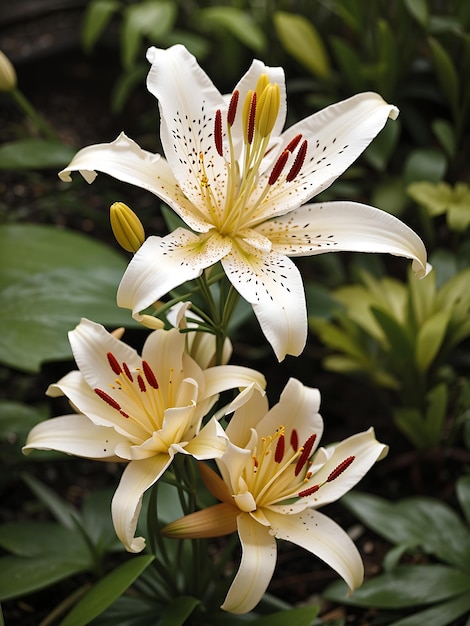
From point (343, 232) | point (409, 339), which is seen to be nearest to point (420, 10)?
point (409, 339)

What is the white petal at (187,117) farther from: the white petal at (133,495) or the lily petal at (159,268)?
the white petal at (133,495)

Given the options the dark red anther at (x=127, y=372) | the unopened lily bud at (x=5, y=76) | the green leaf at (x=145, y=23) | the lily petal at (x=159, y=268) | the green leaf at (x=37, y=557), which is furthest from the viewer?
the green leaf at (x=145, y=23)

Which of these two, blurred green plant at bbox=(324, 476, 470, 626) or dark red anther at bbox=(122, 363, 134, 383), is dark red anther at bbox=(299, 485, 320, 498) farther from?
blurred green plant at bbox=(324, 476, 470, 626)

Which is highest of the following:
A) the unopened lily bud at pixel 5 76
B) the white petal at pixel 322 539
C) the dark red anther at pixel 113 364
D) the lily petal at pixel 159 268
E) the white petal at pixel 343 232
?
the lily petal at pixel 159 268

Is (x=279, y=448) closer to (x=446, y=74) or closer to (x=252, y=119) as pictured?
(x=252, y=119)

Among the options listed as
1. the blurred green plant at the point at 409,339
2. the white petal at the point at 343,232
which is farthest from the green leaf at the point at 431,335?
the white petal at the point at 343,232

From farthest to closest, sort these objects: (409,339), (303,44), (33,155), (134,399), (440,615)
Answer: (303,44), (33,155), (409,339), (440,615), (134,399)
